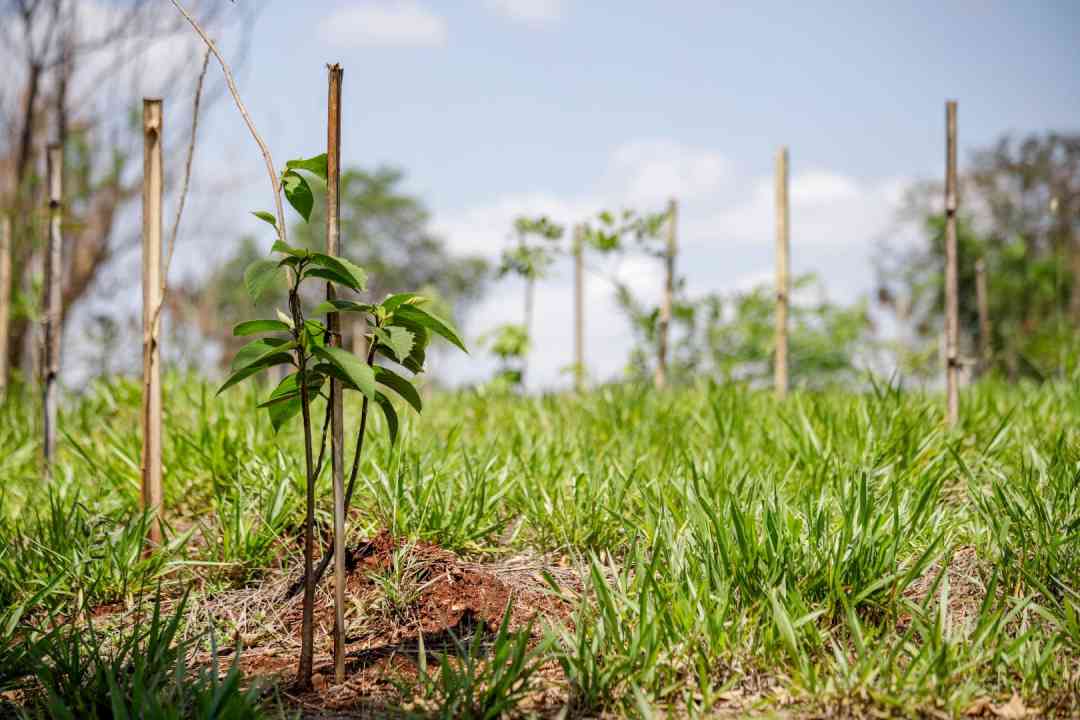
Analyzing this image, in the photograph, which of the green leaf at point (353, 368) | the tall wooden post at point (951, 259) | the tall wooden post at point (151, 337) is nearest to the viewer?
the green leaf at point (353, 368)

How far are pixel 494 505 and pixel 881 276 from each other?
21884mm

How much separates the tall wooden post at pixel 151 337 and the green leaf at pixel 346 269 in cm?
131

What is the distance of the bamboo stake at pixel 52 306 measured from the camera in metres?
3.80

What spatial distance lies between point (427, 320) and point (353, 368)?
23cm

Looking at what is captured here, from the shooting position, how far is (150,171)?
2.87 m

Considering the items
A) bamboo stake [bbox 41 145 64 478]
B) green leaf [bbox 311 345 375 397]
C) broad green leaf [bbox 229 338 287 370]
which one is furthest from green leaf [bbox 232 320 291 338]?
bamboo stake [bbox 41 145 64 478]

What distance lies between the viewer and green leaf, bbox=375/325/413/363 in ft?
5.66

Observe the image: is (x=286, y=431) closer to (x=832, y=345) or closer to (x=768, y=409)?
(x=768, y=409)

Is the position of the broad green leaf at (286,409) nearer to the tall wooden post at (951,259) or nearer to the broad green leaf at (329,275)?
the broad green leaf at (329,275)

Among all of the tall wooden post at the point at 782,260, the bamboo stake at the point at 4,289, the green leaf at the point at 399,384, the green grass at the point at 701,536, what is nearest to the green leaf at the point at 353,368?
the green leaf at the point at 399,384

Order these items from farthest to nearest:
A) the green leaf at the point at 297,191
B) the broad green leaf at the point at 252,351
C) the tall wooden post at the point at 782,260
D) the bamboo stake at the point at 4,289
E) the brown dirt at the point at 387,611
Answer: the bamboo stake at the point at 4,289 < the tall wooden post at the point at 782,260 < the brown dirt at the point at 387,611 < the green leaf at the point at 297,191 < the broad green leaf at the point at 252,351

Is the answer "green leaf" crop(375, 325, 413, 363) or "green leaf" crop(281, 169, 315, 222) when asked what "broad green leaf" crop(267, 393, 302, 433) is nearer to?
"green leaf" crop(375, 325, 413, 363)

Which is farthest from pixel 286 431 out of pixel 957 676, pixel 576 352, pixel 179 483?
pixel 576 352

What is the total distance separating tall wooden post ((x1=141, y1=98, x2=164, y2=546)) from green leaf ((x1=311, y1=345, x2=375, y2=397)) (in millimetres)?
1356
